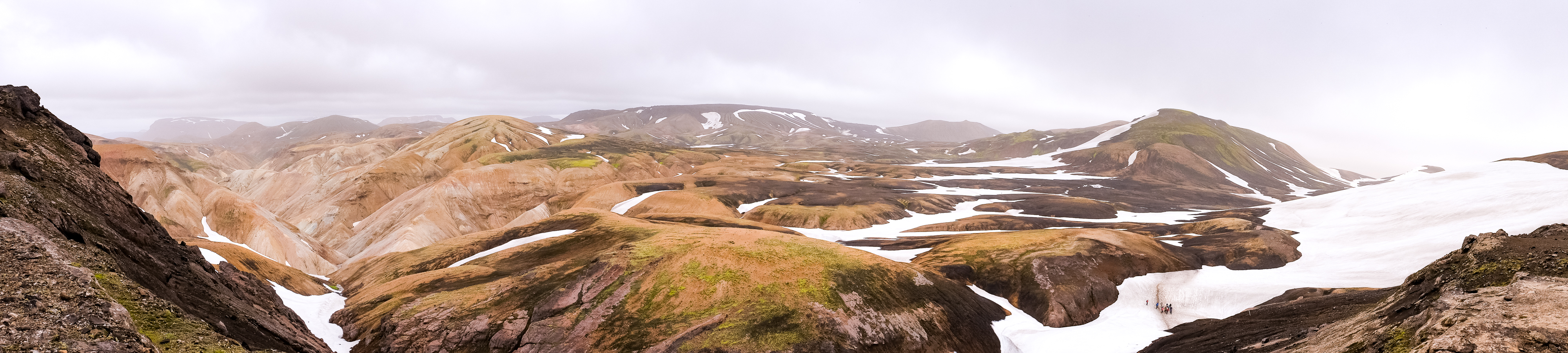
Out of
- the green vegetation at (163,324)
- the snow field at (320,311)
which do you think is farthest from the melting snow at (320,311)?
Result: the green vegetation at (163,324)

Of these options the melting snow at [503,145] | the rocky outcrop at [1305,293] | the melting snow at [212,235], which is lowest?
the melting snow at [212,235]

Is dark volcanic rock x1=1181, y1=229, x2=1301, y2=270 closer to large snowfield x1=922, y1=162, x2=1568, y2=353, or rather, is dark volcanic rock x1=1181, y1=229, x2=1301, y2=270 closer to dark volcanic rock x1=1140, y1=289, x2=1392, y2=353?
large snowfield x1=922, y1=162, x2=1568, y2=353

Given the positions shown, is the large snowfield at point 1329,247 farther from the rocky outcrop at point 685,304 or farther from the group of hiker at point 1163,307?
the rocky outcrop at point 685,304

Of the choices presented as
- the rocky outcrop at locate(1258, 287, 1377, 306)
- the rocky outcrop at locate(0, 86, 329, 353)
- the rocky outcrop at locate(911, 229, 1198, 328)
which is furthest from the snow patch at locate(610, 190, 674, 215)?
the rocky outcrop at locate(1258, 287, 1377, 306)

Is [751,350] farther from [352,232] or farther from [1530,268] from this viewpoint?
[352,232]

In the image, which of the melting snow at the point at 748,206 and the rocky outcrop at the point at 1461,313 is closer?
the rocky outcrop at the point at 1461,313

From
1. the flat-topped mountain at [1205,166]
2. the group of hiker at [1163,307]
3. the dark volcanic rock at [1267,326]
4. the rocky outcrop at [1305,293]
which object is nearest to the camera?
the dark volcanic rock at [1267,326]
